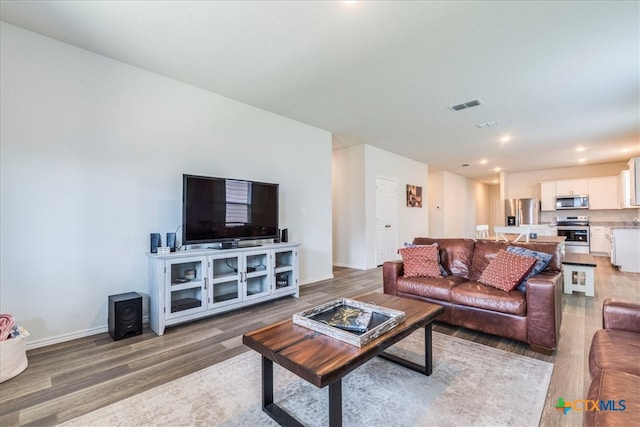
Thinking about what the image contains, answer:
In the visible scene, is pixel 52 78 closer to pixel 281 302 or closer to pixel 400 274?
pixel 281 302

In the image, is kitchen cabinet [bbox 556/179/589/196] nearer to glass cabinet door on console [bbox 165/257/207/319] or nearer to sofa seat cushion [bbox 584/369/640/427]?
sofa seat cushion [bbox 584/369/640/427]

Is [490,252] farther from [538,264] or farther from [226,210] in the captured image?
[226,210]

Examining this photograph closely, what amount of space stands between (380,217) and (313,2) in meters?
4.95

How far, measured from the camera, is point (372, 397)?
177 centimetres

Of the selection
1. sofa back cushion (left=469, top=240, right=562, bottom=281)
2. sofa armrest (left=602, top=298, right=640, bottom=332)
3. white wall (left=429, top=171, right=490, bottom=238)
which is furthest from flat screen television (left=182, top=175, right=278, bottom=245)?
white wall (left=429, top=171, right=490, bottom=238)

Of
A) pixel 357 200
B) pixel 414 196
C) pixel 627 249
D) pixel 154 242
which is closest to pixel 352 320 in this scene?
pixel 154 242

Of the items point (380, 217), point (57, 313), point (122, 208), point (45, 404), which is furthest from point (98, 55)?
point (380, 217)

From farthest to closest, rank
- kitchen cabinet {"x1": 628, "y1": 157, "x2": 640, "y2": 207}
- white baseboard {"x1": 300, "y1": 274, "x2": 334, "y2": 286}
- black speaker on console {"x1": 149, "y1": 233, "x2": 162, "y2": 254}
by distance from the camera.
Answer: kitchen cabinet {"x1": 628, "y1": 157, "x2": 640, "y2": 207}
white baseboard {"x1": 300, "y1": 274, "x2": 334, "y2": 286}
black speaker on console {"x1": 149, "y1": 233, "x2": 162, "y2": 254}

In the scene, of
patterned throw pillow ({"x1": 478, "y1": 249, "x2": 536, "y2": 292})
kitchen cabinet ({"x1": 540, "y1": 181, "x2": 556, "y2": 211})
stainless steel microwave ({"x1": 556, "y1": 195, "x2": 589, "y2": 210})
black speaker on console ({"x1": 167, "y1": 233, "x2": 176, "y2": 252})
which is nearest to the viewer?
patterned throw pillow ({"x1": 478, "y1": 249, "x2": 536, "y2": 292})

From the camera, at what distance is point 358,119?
4.68 m

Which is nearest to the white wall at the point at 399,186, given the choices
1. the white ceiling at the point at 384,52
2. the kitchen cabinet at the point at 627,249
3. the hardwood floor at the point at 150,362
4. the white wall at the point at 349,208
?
the white wall at the point at 349,208

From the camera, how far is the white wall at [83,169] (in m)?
2.46

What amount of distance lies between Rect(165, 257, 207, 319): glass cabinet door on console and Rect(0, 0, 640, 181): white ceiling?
2124 mm

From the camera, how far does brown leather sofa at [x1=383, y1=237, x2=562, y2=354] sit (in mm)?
2293
